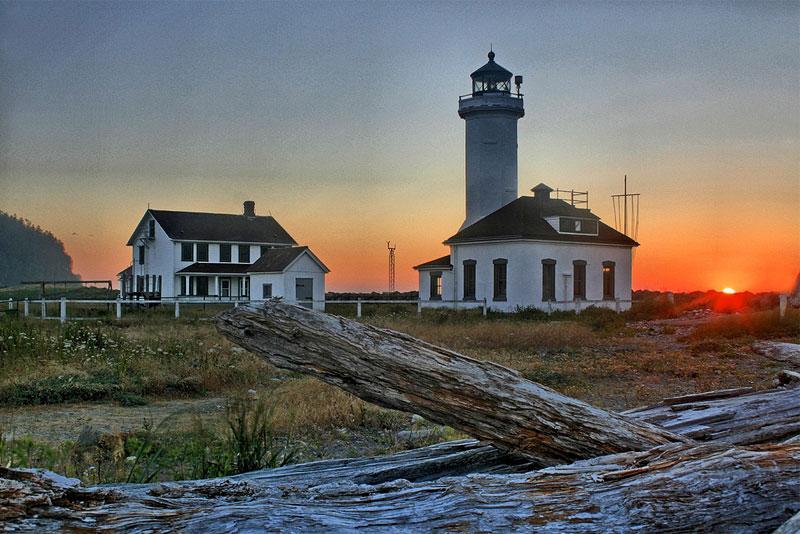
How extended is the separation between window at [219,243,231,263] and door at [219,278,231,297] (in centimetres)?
121

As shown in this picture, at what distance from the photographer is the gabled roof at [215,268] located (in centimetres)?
4281

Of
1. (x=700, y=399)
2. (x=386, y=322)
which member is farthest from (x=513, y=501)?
(x=386, y=322)

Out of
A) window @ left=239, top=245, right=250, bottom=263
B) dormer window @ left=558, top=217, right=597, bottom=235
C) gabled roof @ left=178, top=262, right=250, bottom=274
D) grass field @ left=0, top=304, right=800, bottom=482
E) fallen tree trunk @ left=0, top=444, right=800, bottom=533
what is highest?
dormer window @ left=558, top=217, right=597, bottom=235

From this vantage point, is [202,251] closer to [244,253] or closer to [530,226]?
[244,253]

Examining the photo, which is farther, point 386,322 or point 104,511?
point 386,322

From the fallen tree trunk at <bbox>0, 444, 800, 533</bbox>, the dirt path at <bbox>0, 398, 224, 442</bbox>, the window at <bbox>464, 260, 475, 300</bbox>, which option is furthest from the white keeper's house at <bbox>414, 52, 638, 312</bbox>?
the fallen tree trunk at <bbox>0, 444, 800, 533</bbox>

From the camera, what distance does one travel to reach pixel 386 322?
2384 centimetres

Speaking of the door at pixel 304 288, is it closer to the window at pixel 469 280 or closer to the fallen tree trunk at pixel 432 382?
the window at pixel 469 280

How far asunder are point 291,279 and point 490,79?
1453 centimetres

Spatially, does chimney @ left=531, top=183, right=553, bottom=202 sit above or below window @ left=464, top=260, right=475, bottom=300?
above

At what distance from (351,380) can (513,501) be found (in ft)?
3.90

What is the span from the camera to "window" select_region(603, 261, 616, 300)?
117 feet

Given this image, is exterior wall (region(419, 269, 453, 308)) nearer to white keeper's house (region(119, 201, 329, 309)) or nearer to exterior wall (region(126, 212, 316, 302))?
white keeper's house (region(119, 201, 329, 309))

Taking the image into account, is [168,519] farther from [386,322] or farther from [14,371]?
[386,322]
